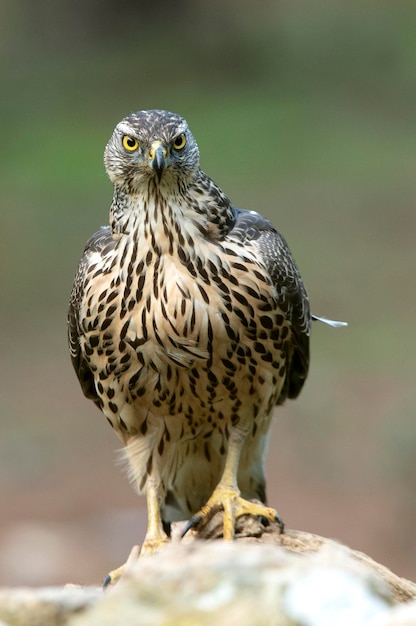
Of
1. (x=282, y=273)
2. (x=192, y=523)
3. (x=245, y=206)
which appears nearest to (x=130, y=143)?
(x=282, y=273)

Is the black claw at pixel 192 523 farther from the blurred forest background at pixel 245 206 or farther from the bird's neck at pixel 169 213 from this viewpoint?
the blurred forest background at pixel 245 206

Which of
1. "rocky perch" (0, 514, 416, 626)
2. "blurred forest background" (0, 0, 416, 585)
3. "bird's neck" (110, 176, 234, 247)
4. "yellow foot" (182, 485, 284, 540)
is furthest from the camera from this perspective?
"blurred forest background" (0, 0, 416, 585)

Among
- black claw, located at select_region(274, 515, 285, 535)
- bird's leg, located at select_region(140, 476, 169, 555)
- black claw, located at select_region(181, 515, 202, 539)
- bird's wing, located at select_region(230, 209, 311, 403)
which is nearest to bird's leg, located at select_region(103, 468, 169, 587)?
bird's leg, located at select_region(140, 476, 169, 555)

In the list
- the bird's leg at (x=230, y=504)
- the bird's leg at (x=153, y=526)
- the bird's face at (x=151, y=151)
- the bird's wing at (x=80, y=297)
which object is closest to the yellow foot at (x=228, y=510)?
the bird's leg at (x=230, y=504)

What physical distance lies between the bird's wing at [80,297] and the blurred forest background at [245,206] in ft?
13.2

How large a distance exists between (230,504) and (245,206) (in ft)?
39.4

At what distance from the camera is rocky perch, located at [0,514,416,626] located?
9.57 feet

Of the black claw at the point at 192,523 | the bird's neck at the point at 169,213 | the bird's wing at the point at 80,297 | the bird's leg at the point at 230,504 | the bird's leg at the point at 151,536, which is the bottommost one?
the bird's leg at the point at 151,536

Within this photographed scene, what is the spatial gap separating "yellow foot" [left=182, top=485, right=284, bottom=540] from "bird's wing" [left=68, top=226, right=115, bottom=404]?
822 millimetres

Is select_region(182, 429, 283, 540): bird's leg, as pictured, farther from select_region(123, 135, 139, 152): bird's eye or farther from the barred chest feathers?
select_region(123, 135, 139, 152): bird's eye

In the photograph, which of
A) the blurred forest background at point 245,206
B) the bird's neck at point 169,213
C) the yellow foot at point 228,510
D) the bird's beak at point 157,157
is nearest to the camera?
the bird's beak at point 157,157

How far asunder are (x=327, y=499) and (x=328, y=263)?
18.5 ft

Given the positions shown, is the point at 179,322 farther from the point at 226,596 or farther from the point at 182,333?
the point at 226,596

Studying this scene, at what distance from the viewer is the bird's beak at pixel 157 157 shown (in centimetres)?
512
